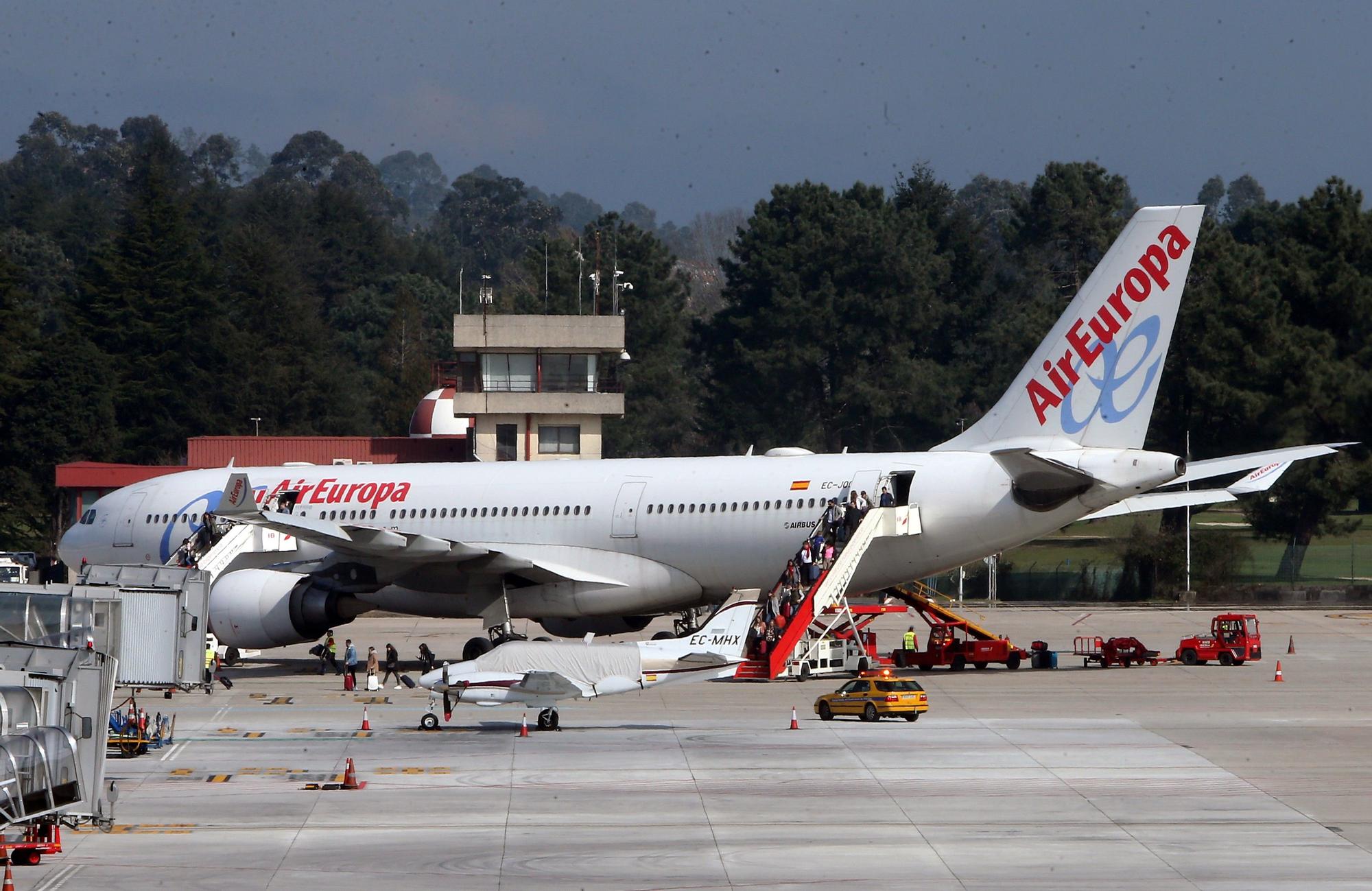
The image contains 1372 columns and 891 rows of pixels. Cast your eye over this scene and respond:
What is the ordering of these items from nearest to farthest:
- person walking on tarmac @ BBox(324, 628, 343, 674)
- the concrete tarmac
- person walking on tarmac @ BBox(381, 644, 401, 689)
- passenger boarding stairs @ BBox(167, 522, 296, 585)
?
the concrete tarmac → person walking on tarmac @ BBox(381, 644, 401, 689) → person walking on tarmac @ BBox(324, 628, 343, 674) → passenger boarding stairs @ BBox(167, 522, 296, 585)

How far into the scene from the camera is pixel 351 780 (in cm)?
2011

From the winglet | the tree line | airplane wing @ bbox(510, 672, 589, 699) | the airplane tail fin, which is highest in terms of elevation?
the tree line

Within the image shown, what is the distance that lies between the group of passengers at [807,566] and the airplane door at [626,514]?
11.3ft

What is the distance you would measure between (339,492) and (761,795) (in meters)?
20.3

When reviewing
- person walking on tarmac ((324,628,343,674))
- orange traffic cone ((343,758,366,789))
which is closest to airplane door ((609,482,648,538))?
person walking on tarmac ((324,628,343,674))

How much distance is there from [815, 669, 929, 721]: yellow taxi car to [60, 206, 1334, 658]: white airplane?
596 cm

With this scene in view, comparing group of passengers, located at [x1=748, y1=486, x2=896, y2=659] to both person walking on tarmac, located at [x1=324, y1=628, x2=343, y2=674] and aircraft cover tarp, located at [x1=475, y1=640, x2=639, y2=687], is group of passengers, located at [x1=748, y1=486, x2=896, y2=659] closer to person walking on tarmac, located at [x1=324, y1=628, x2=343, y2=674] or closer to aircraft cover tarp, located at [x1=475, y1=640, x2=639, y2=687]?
aircraft cover tarp, located at [x1=475, y1=640, x2=639, y2=687]

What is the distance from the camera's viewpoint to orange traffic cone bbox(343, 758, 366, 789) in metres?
20.1

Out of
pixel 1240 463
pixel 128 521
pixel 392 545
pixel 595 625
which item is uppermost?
pixel 1240 463

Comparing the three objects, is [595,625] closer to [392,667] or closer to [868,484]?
[392,667]

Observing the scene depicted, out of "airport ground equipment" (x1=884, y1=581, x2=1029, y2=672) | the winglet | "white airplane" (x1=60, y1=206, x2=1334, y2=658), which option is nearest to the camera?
"white airplane" (x1=60, y1=206, x2=1334, y2=658)

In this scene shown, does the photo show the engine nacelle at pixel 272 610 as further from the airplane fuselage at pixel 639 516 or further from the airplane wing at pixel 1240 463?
the airplane wing at pixel 1240 463

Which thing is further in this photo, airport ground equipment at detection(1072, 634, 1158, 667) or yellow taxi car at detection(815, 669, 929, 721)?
airport ground equipment at detection(1072, 634, 1158, 667)

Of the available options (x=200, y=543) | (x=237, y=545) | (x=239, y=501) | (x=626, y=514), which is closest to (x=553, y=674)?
(x=239, y=501)
